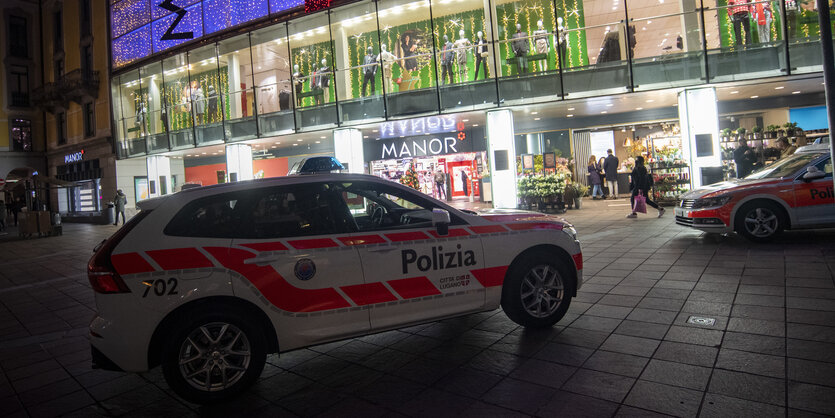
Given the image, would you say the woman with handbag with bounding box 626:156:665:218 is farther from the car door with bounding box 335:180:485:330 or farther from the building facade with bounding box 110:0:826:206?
the car door with bounding box 335:180:485:330

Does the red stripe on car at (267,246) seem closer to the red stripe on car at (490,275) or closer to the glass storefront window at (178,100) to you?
the red stripe on car at (490,275)

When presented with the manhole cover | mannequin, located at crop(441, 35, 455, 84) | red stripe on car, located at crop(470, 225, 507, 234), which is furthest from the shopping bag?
red stripe on car, located at crop(470, 225, 507, 234)

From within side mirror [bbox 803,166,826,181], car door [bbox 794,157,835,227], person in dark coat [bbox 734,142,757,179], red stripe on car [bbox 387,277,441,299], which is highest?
person in dark coat [bbox 734,142,757,179]

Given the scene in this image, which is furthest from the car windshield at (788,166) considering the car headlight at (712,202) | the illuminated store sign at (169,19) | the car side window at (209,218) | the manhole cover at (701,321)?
the illuminated store sign at (169,19)

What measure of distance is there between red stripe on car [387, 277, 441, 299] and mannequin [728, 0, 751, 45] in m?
15.2

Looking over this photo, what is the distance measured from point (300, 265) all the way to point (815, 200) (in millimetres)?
8783

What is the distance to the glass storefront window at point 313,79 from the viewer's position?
18.6 meters

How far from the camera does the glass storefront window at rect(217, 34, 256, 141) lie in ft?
66.6

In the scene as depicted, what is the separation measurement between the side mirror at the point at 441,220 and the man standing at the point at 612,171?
1737 cm

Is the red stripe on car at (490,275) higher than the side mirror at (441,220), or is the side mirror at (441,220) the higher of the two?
the side mirror at (441,220)

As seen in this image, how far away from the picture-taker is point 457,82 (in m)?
16.7

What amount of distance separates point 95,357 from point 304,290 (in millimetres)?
1520

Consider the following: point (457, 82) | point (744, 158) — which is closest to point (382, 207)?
point (457, 82)

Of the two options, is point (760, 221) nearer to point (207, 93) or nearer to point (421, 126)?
point (421, 126)
